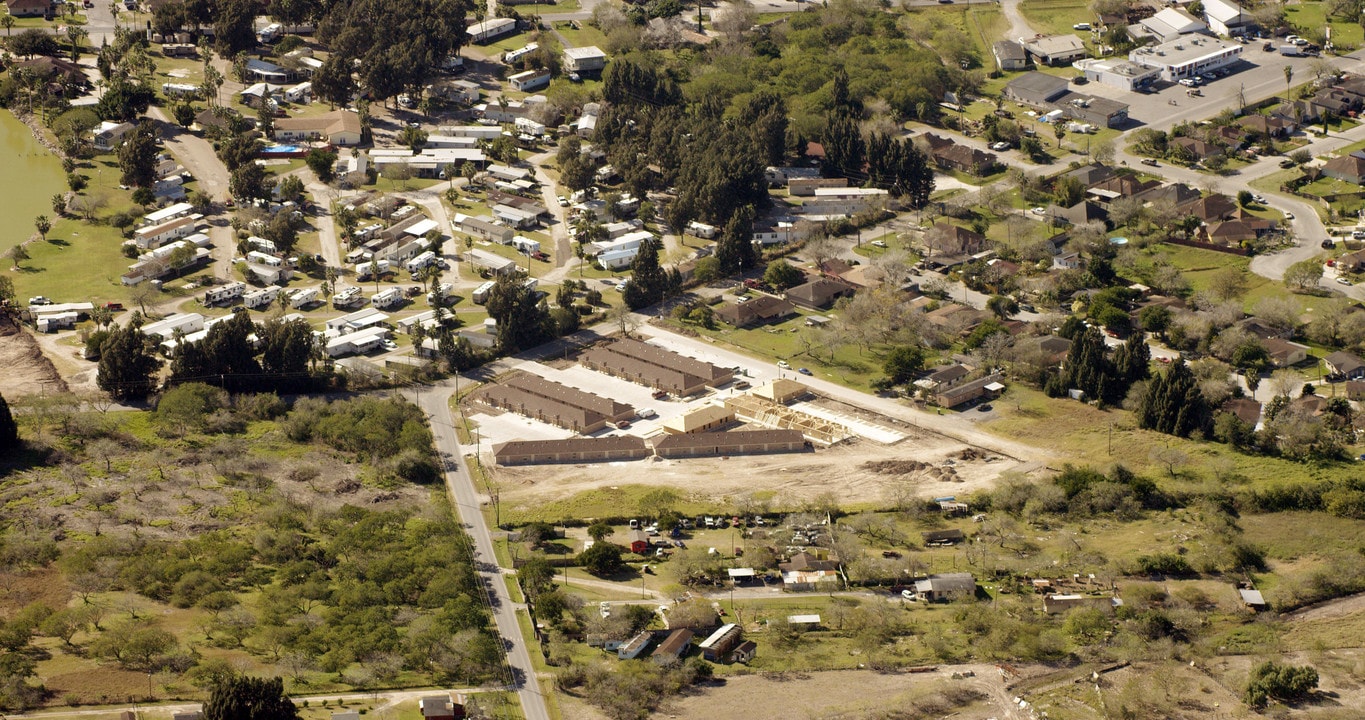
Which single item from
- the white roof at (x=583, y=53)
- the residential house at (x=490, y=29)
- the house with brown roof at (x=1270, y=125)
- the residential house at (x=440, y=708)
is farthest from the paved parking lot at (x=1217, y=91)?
the residential house at (x=440, y=708)

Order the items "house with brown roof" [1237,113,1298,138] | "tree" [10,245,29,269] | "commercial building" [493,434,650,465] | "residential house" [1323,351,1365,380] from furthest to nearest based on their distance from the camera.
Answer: "house with brown roof" [1237,113,1298,138], "tree" [10,245,29,269], "residential house" [1323,351,1365,380], "commercial building" [493,434,650,465]

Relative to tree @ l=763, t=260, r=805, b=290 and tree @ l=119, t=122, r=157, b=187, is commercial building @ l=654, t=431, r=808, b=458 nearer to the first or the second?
tree @ l=763, t=260, r=805, b=290

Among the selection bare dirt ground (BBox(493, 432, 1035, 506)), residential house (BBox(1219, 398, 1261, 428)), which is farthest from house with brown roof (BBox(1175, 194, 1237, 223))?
bare dirt ground (BBox(493, 432, 1035, 506))

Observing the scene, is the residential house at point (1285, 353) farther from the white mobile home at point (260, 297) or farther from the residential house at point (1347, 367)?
the white mobile home at point (260, 297)

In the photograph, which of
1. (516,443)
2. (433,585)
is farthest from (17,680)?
(516,443)

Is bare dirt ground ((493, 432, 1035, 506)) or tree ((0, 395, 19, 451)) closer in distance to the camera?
tree ((0, 395, 19, 451))

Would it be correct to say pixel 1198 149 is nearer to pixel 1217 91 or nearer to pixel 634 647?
pixel 1217 91

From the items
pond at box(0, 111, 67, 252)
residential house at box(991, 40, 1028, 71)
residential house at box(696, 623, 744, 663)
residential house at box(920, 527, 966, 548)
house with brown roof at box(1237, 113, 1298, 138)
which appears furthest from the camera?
residential house at box(991, 40, 1028, 71)

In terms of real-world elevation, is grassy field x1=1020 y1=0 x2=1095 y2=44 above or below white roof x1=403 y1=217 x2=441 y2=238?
above
